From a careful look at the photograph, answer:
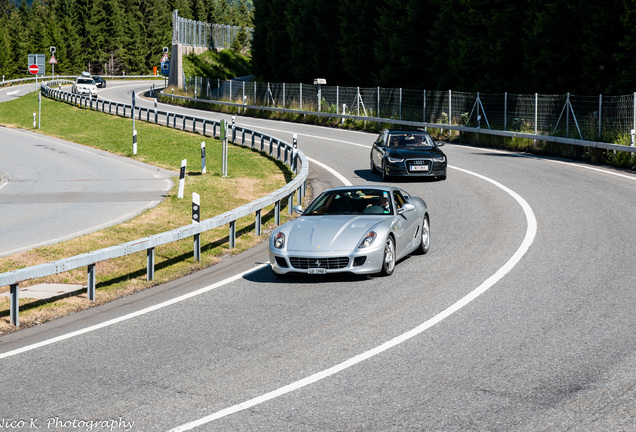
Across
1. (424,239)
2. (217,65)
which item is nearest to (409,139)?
(424,239)

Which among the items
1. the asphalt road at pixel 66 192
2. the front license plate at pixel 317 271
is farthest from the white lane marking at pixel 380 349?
the asphalt road at pixel 66 192

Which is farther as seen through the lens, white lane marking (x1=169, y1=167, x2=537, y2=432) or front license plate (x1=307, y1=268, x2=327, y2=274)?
front license plate (x1=307, y1=268, x2=327, y2=274)

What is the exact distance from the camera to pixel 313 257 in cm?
1132

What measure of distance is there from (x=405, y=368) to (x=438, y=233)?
7955 mm

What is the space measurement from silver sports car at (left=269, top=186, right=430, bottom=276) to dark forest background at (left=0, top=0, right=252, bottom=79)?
399 ft

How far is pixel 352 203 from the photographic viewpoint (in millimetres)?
13031

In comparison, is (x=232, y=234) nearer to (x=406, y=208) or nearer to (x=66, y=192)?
(x=406, y=208)

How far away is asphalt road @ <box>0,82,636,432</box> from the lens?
632cm

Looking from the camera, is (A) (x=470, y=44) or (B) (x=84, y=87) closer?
(A) (x=470, y=44)

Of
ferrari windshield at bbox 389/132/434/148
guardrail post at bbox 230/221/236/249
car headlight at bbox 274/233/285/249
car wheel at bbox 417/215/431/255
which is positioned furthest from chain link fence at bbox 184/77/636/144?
car headlight at bbox 274/233/285/249

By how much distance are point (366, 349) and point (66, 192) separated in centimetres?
1694

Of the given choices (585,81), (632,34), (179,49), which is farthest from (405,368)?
(179,49)

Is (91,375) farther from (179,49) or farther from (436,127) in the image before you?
(179,49)

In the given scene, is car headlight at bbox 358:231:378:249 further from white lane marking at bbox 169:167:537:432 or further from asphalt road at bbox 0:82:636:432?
white lane marking at bbox 169:167:537:432
